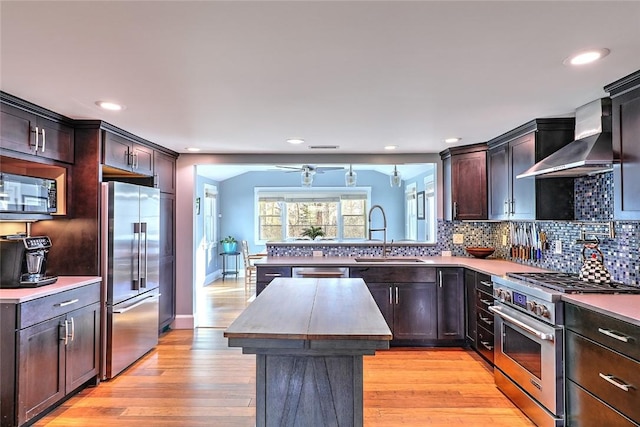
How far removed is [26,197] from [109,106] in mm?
853

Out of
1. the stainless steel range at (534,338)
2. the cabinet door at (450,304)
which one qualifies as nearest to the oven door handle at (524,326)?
the stainless steel range at (534,338)

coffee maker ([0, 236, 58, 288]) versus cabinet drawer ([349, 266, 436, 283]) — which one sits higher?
coffee maker ([0, 236, 58, 288])

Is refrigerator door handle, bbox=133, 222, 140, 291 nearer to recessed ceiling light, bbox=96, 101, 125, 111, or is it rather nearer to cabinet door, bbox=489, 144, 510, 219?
recessed ceiling light, bbox=96, 101, 125, 111

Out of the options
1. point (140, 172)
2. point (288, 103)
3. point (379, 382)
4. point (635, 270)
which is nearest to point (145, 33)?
point (288, 103)

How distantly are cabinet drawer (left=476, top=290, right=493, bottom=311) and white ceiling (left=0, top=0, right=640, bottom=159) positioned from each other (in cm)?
155

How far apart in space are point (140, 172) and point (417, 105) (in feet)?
9.11

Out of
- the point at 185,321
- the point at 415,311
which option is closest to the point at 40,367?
the point at 185,321

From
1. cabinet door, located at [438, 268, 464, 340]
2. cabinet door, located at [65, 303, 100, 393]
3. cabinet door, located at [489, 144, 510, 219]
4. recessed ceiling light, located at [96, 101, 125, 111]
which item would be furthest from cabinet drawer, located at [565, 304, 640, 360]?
cabinet door, located at [65, 303, 100, 393]

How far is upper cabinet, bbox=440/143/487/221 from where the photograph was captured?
436cm

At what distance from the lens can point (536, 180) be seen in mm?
3377

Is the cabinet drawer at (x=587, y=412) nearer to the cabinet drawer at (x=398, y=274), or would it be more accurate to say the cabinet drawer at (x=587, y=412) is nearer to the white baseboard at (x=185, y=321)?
the cabinet drawer at (x=398, y=274)

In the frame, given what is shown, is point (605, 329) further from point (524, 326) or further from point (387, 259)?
point (387, 259)

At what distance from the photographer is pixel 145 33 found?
1.70 m

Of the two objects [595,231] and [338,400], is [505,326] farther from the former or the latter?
[338,400]
